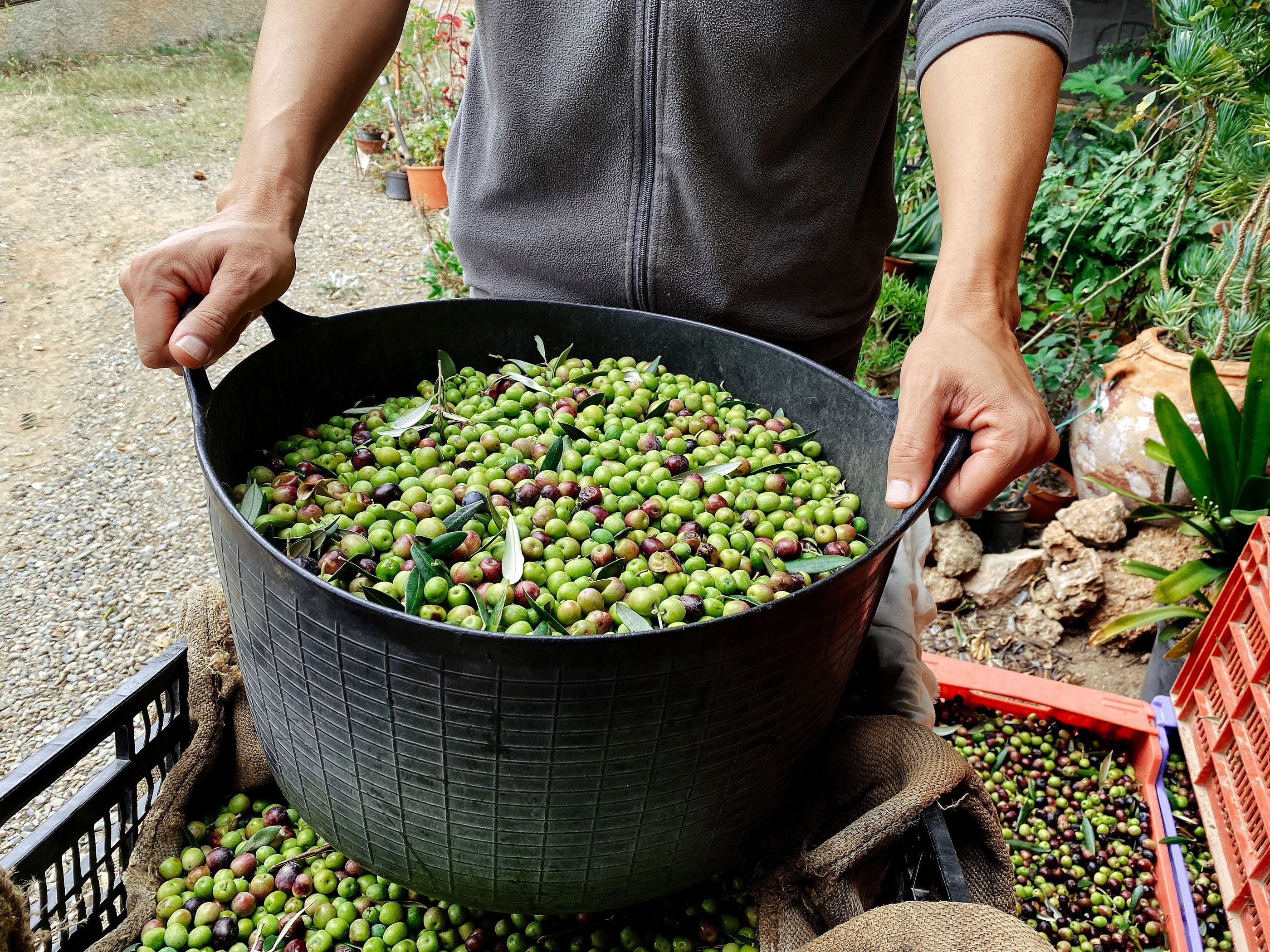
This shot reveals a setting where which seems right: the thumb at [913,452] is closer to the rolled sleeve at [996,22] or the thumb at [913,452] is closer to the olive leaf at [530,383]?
the rolled sleeve at [996,22]

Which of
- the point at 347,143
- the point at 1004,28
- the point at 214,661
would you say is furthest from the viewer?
the point at 347,143

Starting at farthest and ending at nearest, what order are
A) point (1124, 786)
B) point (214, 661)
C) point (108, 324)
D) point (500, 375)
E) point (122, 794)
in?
point (108, 324), point (1124, 786), point (500, 375), point (214, 661), point (122, 794)

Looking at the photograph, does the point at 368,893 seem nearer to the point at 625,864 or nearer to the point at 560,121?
the point at 625,864

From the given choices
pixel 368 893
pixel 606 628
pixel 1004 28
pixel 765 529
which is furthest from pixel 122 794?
pixel 1004 28

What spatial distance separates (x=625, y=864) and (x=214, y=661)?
90cm

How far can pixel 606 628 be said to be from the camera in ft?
3.80

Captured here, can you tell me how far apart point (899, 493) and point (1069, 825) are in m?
2.00

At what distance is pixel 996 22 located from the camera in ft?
4.43

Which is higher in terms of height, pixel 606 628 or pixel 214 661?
pixel 606 628

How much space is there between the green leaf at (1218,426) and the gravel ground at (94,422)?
3.36m

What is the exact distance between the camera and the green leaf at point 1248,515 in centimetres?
276

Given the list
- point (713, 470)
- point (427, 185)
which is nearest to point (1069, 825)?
point (713, 470)

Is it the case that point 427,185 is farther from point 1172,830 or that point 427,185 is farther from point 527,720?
point 527,720

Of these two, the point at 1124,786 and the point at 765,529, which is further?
the point at 1124,786
